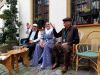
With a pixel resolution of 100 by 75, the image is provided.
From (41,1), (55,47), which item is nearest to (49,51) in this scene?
(55,47)

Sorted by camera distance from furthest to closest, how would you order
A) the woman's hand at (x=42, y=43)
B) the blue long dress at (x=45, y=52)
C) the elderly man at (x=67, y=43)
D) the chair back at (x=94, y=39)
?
the woman's hand at (x=42, y=43) < the blue long dress at (x=45, y=52) < the chair back at (x=94, y=39) < the elderly man at (x=67, y=43)

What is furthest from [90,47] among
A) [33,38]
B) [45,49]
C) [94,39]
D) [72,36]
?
[33,38]

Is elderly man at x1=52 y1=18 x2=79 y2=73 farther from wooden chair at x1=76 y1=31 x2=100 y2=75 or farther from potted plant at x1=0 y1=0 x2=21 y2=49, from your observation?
potted plant at x1=0 y1=0 x2=21 y2=49

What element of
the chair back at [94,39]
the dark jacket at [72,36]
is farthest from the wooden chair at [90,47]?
the dark jacket at [72,36]

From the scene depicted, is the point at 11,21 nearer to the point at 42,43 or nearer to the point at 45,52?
the point at 42,43

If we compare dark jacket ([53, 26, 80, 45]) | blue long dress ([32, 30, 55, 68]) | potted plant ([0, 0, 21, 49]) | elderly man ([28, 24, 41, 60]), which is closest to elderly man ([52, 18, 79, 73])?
dark jacket ([53, 26, 80, 45])

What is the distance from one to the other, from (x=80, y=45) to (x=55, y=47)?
0.68 metres

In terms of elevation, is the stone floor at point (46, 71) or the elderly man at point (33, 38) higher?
the elderly man at point (33, 38)

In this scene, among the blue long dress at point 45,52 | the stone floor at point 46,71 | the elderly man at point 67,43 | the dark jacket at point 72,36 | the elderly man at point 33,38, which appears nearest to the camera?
the stone floor at point 46,71

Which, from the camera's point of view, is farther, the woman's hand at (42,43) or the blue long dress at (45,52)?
the woman's hand at (42,43)

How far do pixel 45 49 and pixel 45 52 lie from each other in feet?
0.28

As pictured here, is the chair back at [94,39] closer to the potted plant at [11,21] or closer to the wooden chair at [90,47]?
the wooden chair at [90,47]

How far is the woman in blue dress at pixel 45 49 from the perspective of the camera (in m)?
6.72

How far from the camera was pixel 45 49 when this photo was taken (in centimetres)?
672
